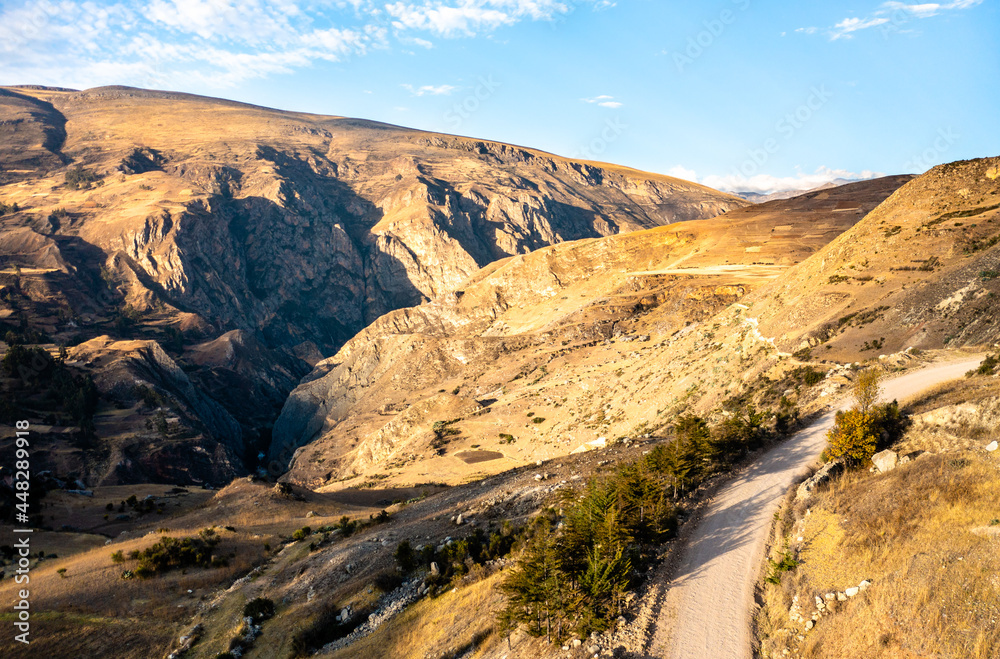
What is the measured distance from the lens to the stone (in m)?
17.3

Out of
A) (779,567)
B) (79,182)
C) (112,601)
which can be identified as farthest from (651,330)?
(79,182)

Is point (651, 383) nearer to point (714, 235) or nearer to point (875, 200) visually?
point (714, 235)

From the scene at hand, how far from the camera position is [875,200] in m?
91.1

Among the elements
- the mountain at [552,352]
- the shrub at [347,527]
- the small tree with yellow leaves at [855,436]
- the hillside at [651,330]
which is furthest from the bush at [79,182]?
the small tree with yellow leaves at [855,436]

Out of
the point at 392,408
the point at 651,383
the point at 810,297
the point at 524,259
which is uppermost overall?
the point at 524,259

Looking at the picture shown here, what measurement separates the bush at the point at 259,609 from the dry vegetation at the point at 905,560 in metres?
18.8

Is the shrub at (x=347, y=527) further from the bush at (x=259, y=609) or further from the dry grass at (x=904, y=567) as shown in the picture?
the dry grass at (x=904, y=567)

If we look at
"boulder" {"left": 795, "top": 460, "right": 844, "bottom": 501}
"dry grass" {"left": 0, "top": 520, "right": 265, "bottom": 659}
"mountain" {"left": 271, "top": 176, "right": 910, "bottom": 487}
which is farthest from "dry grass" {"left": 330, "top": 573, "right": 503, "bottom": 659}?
"mountain" {"left": 271, "top": 176, "right": 910, "bottom": 487}

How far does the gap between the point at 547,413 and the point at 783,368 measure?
26.8 meters

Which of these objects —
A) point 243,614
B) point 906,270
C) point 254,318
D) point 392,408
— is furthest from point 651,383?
point 254,318

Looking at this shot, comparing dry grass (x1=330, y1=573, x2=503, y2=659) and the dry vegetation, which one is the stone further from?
dry grass (x1=330, y1=573, x2=503, y2=659)

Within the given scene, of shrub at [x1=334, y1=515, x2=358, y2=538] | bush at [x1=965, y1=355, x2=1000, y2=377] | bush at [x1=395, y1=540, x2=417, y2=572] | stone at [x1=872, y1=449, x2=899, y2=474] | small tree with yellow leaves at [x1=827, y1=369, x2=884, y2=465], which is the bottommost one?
shrub at [x1=334, y1=515, x2=358, y2=538]

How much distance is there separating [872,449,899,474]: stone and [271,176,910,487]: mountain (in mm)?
17836

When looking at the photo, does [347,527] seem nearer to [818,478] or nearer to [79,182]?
[818,478]
